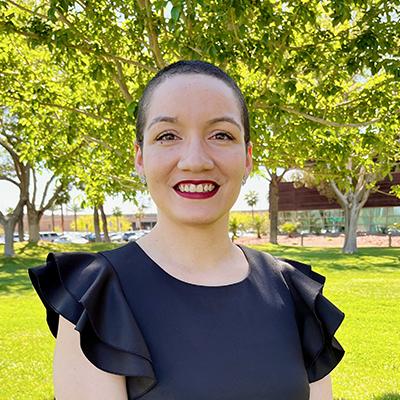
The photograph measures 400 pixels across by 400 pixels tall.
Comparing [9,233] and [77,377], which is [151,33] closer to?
[77,377]

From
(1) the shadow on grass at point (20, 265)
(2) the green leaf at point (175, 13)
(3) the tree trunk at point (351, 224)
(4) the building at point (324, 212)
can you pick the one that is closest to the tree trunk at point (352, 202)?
(3) the tree trunk at point (351, 224)

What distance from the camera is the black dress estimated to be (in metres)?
1.31

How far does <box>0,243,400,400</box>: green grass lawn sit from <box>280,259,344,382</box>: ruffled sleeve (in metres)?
4.50

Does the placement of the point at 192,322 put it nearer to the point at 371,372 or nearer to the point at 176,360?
the point at 176,360

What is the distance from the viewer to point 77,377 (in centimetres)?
133

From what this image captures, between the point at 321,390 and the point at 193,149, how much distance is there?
0.89 metres

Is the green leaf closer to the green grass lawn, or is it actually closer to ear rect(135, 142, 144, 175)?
ear rect(135, 142, 144, 175)

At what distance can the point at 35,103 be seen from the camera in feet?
17.4

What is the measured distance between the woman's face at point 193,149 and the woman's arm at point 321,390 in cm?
63

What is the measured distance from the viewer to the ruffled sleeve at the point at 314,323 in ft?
5.14

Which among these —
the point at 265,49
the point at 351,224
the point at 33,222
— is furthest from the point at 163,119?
the point at 33,222

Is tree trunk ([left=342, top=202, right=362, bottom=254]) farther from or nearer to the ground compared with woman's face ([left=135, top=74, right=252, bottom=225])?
nearer to the ground

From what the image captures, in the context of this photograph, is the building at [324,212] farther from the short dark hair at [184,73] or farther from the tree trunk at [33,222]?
the short dark hair at [184,73]

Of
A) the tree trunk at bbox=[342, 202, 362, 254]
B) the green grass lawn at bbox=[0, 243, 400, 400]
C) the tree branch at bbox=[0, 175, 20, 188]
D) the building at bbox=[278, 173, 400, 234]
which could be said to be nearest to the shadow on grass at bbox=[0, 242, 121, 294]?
the green grass lawn at bbox=[0, 243, 400, 400]
